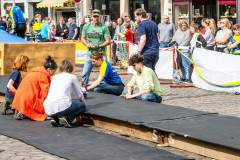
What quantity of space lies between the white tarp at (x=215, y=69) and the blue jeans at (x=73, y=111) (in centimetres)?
537

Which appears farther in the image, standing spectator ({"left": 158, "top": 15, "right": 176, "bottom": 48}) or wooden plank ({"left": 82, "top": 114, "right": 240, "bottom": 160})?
standing spectator ({"left": 158, "top": 15, "right": 176, "bottom": 48})

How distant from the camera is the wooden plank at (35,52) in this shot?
14.6 meters

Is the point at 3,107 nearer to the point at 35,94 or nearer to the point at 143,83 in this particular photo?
the point at 35,94

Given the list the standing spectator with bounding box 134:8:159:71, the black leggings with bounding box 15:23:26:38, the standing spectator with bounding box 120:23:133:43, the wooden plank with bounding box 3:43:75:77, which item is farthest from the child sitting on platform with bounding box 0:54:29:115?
the standing spectator with bounding box 120:23:133:43

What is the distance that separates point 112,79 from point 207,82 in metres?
4.01

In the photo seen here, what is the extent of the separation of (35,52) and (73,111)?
6.18 metres

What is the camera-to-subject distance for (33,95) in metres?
9.67

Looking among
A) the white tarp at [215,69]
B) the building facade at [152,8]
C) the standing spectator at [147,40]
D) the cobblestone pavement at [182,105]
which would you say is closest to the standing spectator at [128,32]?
the cobblestone pavement at [182,105]

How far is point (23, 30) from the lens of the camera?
16.8 m

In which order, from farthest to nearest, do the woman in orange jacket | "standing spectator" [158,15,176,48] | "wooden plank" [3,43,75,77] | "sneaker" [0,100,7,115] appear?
"standing spectator" [158,15,176,48] < "wooden plank" [3,43,75,77] < "sneaker" [0,100,7,115] < the woman in orange jacket

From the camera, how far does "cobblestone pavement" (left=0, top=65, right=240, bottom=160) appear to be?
711 cm

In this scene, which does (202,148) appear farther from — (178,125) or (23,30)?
(23,30)

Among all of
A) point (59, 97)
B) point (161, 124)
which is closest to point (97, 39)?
point (59, 97)

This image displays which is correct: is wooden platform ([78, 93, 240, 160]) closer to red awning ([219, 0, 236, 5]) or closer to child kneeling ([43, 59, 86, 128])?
child kneeling ([43, 59, 86, 128])
